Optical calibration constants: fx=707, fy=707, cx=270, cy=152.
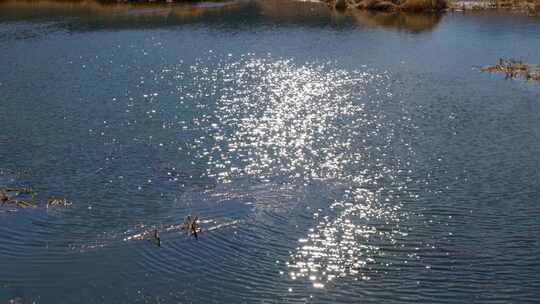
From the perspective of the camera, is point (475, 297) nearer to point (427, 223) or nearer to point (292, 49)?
point (427, 223)

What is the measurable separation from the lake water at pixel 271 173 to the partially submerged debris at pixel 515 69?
1.35m

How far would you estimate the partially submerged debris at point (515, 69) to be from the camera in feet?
158

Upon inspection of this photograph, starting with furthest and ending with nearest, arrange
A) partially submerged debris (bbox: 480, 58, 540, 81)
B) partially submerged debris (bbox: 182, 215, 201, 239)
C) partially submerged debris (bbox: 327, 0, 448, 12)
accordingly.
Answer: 1. partially submerged debris (bbox: 327, 0, 448, 12)
2. partially submerged debris (bbox: 480, 58, 540, 81)
3. partially submerged debris (bbox: 182, 215, 201, 239)

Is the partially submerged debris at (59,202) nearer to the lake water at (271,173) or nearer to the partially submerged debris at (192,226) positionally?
→ the lake water at (271,173)

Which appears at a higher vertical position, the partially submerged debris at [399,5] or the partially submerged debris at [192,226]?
the partially submerged debris at [399,5]

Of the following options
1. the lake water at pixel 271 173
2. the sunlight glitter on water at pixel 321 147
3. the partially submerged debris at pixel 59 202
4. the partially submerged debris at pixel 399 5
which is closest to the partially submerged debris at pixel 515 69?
the lake water at pixel 271 173

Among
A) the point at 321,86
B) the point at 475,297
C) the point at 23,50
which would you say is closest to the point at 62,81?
the point at 23,50

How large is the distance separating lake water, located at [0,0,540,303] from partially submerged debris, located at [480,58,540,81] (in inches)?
53.3

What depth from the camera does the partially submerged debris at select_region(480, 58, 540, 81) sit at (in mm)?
48078

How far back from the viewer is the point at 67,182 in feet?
99.7

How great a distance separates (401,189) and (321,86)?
17.7 meters

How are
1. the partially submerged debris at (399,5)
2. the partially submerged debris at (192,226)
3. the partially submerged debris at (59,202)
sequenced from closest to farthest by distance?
the partially submerged debris at (192,226), the partially submerged debris at (59,202), the partially submerged debris at (399,5)

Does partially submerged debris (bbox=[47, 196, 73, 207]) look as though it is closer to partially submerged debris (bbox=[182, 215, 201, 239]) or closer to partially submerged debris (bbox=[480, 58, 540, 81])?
partially submerged debris (bbox=[182, 215, 201, 239])

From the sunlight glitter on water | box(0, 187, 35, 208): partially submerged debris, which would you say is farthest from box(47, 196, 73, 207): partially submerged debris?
the sunlight glitter on water
